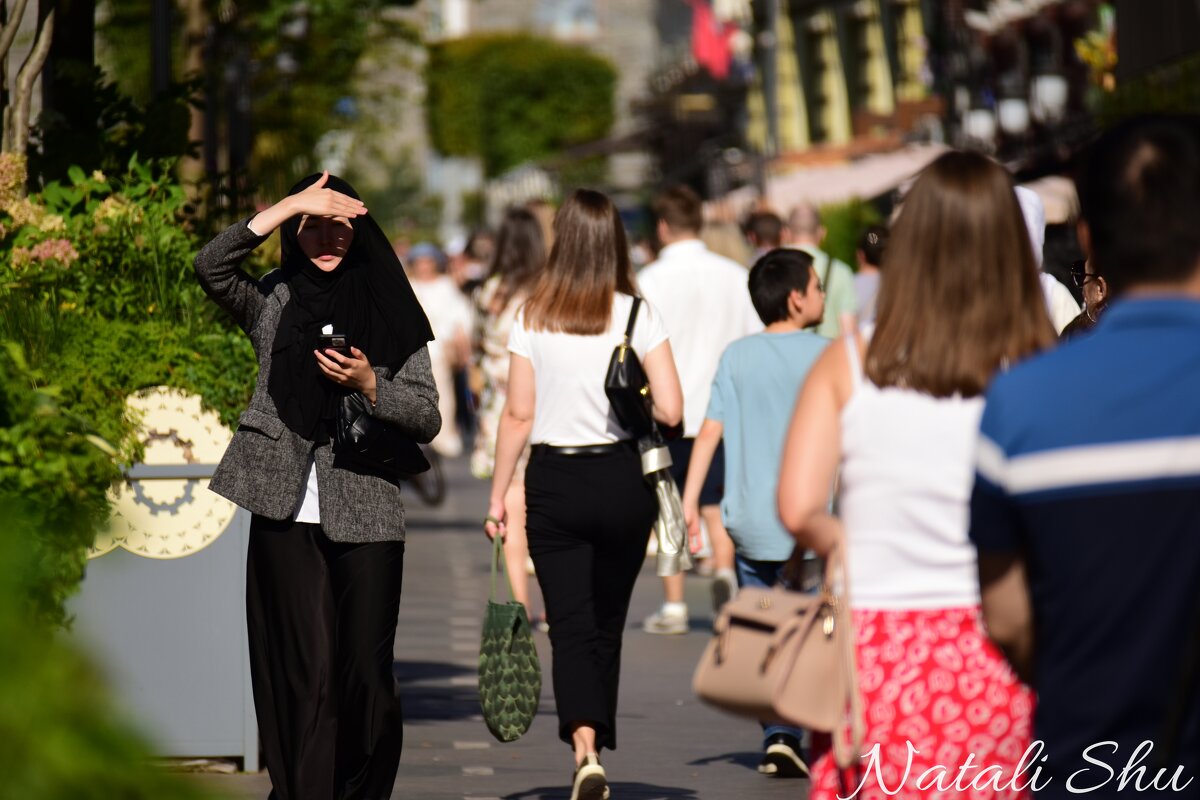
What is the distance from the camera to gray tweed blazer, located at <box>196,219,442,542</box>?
234 inches

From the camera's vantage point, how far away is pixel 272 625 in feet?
19.7

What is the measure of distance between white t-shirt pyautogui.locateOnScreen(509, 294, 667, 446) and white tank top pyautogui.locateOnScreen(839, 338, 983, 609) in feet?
10.6

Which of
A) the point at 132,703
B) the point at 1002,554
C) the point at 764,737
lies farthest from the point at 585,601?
the point at 132,703

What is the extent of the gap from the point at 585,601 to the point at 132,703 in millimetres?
4686

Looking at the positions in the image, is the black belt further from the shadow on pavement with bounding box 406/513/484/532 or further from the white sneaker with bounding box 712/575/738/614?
the shadow on pavement with bounding box 406/513/484/532

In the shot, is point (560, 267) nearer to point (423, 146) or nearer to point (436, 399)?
point (436, 399)

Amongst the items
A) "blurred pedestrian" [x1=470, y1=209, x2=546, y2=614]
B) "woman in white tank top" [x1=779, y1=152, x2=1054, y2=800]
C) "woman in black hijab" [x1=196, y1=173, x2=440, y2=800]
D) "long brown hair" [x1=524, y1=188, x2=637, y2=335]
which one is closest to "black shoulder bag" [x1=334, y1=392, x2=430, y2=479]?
"woman in black hijab" [x1=196, y1=173, x2=440, y2=800]

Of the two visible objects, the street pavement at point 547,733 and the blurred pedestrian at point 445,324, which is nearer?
the street pavement at point 547,733

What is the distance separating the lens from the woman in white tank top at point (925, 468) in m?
3.90

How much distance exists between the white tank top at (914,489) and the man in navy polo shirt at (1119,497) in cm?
62

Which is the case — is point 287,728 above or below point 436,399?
below

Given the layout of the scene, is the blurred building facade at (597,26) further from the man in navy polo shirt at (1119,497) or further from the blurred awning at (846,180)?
the man in navy polo shirt at (1119,497)

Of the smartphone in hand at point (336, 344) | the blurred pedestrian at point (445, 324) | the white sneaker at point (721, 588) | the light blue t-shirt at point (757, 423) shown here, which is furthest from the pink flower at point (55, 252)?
the blurred pedestrian at point (445, 324)

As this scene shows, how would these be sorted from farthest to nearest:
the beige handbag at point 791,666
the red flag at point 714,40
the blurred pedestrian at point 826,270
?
the red flag at point 714,40
the blurred pedestrian at point 826,270
the beige handbag at point 791,666
